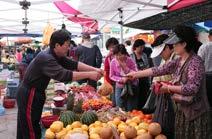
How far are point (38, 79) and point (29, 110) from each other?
0.38 m

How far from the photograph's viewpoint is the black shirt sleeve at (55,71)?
4.05m

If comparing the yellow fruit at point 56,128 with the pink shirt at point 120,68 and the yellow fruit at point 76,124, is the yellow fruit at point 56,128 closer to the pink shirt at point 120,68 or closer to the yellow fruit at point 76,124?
the yellow fruit at point 76,124

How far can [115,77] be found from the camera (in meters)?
6.73

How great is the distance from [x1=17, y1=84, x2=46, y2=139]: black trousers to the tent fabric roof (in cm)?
196

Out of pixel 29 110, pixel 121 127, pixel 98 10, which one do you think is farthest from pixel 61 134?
pixel 98 10

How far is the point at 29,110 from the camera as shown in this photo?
4332 mm

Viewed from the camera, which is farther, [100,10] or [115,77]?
[100,10]

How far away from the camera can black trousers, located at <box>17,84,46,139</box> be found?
170 inches

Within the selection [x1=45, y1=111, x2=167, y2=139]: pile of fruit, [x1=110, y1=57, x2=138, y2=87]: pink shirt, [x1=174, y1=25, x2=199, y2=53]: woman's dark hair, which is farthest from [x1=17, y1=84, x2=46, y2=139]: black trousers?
[x1=110, y1=57, x2=138, y2=87]: pink shirt

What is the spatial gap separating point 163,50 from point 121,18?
4304mm

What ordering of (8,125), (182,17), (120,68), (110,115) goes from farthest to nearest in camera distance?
(8,125), (120,68), (182,17), (110,115)

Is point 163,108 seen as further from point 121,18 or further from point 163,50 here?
point 121,18

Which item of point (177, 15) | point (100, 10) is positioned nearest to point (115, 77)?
point (177, 15)

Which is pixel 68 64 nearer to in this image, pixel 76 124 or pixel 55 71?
pixel 55 71
